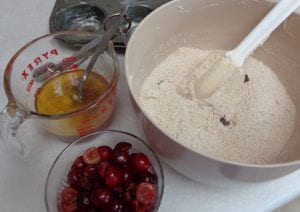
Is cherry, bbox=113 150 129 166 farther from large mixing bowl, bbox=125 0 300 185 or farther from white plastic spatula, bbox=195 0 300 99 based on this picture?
white plastic spatula, bbox=195 0 300 99

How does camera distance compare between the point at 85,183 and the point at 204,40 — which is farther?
the point at 204,40

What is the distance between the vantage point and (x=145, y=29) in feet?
1.99

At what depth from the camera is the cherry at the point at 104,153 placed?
560mm

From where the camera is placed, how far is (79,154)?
0.59 meters

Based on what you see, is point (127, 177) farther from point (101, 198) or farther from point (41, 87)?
point (41, 87)

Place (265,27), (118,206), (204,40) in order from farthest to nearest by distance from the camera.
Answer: (204,40)
(265,27)
(118,206)

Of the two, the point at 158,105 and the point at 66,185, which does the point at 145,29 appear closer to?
the point at 158,105

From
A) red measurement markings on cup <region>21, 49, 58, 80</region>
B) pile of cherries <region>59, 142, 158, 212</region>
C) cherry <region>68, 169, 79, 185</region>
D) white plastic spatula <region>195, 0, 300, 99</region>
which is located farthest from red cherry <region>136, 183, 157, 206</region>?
red measurement markings on cup <region>21, 49, 58, 80</region>

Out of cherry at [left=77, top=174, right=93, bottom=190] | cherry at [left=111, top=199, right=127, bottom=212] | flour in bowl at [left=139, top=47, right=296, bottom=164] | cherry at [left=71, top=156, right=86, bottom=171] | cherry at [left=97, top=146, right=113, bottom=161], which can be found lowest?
cherry at [left=71, top=156, right=86, bottom=171]

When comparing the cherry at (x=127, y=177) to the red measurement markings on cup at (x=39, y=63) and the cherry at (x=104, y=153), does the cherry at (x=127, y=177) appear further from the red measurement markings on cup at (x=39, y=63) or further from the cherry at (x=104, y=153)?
the red measurement markings on cup at (x=39, y=63)

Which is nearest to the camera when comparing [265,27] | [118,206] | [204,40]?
[118,206]

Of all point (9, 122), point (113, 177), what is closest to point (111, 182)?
point (113, 177)

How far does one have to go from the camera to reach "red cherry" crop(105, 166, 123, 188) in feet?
1.70

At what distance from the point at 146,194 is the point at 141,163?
52 mm
